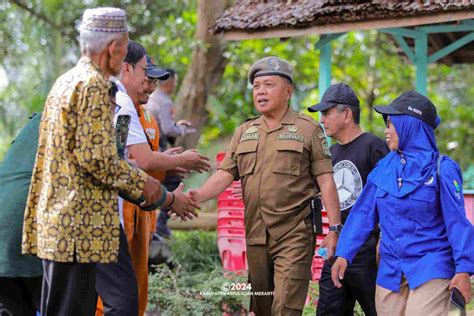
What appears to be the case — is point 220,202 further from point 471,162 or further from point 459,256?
point 471,162

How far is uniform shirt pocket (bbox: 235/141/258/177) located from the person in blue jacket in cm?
95

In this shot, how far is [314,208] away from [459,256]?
1.30 metres

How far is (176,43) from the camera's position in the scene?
1547 cm

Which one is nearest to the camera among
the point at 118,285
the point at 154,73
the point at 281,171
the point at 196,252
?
the point at 118,285

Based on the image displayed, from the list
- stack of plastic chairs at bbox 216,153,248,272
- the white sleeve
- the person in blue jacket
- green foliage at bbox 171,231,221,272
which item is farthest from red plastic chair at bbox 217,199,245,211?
the person in blue jacket

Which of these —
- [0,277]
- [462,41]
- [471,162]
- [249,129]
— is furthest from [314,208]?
[471,162]

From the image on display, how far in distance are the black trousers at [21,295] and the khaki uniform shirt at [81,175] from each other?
1182 mm

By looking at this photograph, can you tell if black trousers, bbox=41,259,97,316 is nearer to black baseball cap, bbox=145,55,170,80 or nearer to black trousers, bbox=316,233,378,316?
black baseball cap, bbox=145,55,170,80

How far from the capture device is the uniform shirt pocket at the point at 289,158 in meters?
6.25

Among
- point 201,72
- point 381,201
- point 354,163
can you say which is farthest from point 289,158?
point 201,72

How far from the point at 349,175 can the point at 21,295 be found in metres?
2.53

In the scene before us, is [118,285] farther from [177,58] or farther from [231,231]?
[177,58]

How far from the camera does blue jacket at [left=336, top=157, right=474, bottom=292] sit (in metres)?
5.32

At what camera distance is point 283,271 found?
20.2 feet
